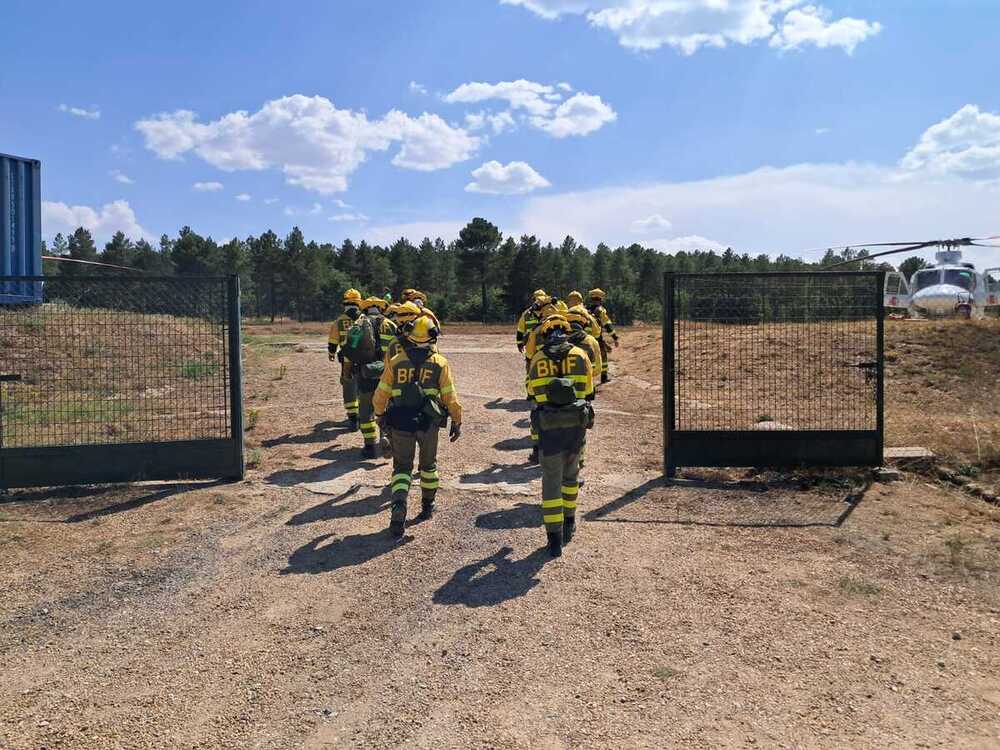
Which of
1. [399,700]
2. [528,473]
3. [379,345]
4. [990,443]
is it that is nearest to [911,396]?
[990,443]

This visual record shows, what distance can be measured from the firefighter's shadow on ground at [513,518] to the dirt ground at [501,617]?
42 millimetres

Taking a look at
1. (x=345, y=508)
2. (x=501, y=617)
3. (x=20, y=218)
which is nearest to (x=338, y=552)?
(x=345, y=508)

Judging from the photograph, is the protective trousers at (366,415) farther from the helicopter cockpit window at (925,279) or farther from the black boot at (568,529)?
the helicopter cockpit window at (925,279)

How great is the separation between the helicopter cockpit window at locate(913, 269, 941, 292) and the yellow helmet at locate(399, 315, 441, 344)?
73.8ft

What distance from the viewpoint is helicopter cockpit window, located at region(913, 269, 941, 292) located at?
24.0m

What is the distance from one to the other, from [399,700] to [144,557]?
130 inches

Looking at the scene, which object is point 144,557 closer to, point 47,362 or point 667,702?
point 667,702

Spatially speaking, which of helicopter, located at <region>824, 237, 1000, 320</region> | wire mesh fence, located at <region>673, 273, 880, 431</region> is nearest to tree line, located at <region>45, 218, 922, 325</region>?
helicopter, located at <region>824, 237, 1000, 320</region>

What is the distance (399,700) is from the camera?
3932mm

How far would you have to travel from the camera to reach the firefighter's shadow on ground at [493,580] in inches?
207

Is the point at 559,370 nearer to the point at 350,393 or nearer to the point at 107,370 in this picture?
the point at 350,393

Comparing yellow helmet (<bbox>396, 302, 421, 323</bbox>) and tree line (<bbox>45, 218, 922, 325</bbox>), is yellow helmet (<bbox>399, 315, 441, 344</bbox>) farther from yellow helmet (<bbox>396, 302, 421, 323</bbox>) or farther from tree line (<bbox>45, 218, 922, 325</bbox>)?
tree line (<bbox>45, 218, 922, 325</bbox>)

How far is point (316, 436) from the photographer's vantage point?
11180 mm

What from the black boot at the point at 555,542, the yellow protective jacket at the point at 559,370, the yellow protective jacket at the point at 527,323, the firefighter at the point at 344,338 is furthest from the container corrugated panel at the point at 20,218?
the black boot at the point at 555,542
